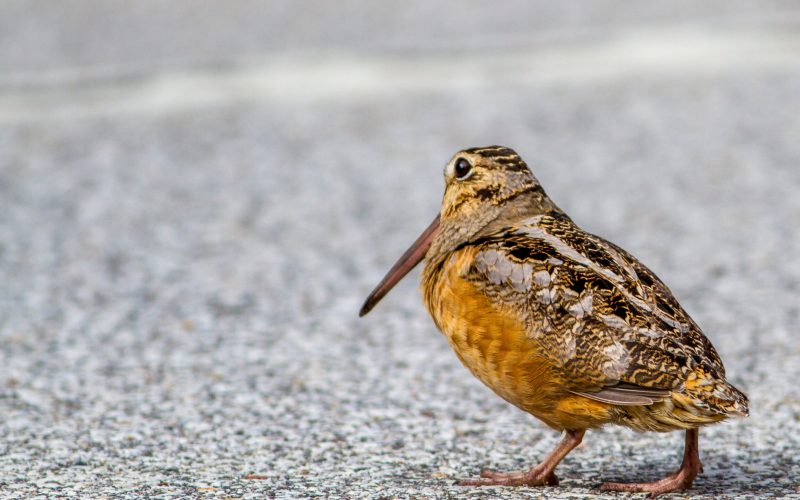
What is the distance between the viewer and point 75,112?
12.3 meters

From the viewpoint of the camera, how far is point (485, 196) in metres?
4.84

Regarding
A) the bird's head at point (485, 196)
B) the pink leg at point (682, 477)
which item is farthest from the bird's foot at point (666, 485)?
the bird's head at point (485, 196)

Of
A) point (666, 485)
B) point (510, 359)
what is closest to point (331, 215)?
point (510, 359)

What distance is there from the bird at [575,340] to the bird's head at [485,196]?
15 centimetres

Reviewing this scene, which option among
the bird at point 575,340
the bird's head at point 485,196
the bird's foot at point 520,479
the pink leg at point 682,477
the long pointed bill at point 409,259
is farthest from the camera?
the long pointed bill at point 409,259

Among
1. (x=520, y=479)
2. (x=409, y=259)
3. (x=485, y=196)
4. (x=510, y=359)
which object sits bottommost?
(x=520, y=479)

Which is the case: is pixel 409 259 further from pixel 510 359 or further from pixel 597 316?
pixel 597 316

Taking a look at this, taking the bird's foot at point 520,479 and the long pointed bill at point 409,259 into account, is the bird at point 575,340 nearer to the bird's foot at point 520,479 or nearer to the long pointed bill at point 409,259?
the bird's foot at point 520,479

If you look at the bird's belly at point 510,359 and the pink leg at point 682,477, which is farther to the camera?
the pink leg at point 682,477

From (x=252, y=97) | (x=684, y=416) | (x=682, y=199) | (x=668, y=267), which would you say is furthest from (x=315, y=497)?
(x=252, y=97)

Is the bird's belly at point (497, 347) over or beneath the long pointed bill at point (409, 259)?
beneath

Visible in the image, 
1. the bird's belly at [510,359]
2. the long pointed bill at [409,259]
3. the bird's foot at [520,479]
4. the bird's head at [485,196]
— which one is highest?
the bird's head at [485,196]

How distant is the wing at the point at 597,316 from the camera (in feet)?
13.0

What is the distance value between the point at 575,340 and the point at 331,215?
5499 millimetres
